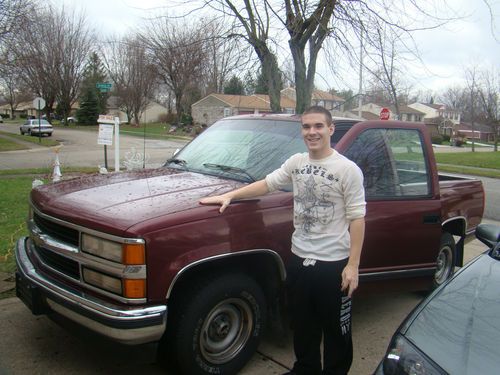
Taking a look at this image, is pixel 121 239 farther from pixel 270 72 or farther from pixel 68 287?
pixel 270 72

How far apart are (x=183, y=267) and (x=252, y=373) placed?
1077 mm

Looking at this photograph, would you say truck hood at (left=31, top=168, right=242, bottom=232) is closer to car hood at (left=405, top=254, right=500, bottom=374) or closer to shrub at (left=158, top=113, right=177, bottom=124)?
car hood at (left=405, top=254, right=500, bottom=374)

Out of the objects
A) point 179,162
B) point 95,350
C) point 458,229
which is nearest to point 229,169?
point 179,162

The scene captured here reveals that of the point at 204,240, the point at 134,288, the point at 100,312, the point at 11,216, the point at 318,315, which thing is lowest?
the point at 11,216

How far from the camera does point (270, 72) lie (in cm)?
821

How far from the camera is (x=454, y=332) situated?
2102mm

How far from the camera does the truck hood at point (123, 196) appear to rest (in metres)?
2.71

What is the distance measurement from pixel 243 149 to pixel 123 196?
48.3 inches

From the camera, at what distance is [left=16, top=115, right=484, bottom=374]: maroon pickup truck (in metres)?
2.61

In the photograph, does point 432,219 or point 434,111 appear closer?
point 432,219

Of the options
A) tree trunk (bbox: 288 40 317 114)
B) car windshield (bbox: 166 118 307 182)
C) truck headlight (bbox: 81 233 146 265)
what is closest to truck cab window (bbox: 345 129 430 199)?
car windshield (bbox: 166 118 307 182)

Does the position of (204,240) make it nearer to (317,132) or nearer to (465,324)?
(317,132)

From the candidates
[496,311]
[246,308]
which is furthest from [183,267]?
[496,311]

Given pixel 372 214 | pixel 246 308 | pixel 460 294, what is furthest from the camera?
pixel 372 214
